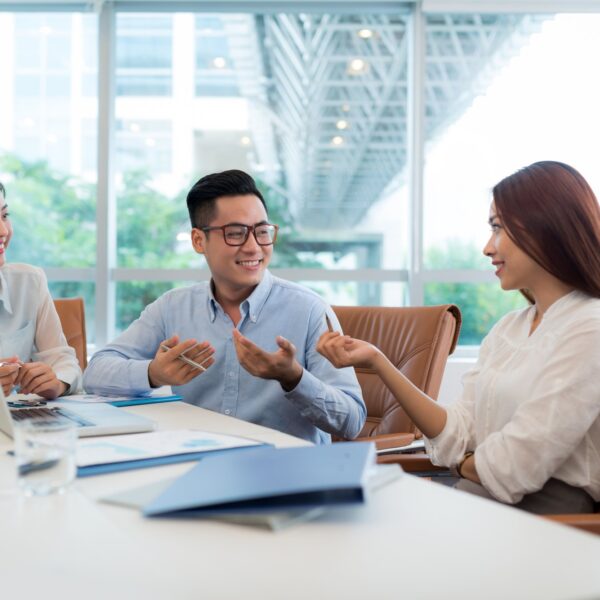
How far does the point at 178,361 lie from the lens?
1937 mm

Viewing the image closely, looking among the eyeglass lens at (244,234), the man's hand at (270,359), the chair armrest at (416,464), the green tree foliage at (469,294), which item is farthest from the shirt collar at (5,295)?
the green tree foliage at (469,294)

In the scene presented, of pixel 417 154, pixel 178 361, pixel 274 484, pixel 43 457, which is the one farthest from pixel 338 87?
pixel 274 484

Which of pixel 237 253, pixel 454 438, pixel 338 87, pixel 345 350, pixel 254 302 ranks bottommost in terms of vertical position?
pixel 454 438

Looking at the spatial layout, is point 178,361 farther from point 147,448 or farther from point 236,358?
point 147,448

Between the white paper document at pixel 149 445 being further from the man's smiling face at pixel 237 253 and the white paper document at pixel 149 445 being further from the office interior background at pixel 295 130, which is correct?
the office interior background at pixel 295 130

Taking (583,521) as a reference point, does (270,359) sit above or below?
above

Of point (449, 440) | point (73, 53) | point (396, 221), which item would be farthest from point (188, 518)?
point (73, 53)

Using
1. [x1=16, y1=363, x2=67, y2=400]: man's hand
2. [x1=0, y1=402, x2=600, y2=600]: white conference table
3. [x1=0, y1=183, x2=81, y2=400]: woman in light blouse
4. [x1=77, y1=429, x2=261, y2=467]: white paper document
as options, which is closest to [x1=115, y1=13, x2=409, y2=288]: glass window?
[x1=0, y1=183, x2=81, y2=400]: woman in light blouse

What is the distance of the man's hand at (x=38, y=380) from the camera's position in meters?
2.01

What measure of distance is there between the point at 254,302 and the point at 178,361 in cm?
38

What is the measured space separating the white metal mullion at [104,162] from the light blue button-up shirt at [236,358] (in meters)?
2.78

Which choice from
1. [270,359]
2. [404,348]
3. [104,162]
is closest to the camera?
[270,359]

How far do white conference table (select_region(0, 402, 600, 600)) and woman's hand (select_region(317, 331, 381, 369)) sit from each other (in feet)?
2.37

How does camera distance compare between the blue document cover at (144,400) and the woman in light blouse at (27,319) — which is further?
the woman in light blouse at (27,319)
